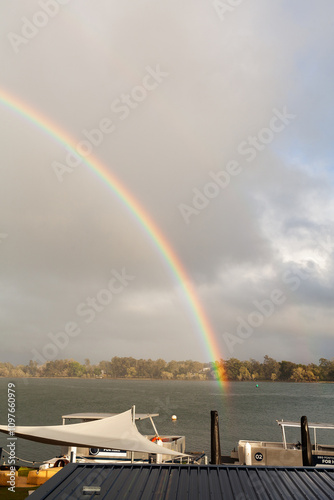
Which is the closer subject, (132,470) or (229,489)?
(229,489)

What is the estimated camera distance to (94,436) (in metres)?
15.6

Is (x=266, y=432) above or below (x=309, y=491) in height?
below

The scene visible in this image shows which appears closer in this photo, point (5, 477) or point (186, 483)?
point (186, 483)

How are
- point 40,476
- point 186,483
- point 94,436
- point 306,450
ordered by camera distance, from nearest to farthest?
point 186,483 < point 94,436 < point 40,476 < point 306,450

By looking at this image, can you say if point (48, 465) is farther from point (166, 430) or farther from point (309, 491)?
point (166, 430)

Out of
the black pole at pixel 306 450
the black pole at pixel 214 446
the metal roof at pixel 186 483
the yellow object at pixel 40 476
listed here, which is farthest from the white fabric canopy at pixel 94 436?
the black pole at pixel 306 450

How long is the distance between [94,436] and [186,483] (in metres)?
8.29

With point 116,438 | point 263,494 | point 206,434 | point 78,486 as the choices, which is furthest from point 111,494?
point 206,434

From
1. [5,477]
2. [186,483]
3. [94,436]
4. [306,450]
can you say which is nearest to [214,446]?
[306,450]

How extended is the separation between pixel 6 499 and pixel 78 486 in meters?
12.0

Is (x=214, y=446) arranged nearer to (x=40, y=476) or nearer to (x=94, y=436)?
(x=40, y=476)

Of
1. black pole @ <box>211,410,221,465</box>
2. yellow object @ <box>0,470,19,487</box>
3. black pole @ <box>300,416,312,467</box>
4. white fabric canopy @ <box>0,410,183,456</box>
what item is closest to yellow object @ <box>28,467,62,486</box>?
yellow object @ <box>0,470,19,487</box>

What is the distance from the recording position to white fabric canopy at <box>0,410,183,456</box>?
14906 mm

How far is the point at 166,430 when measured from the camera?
2921 inches
